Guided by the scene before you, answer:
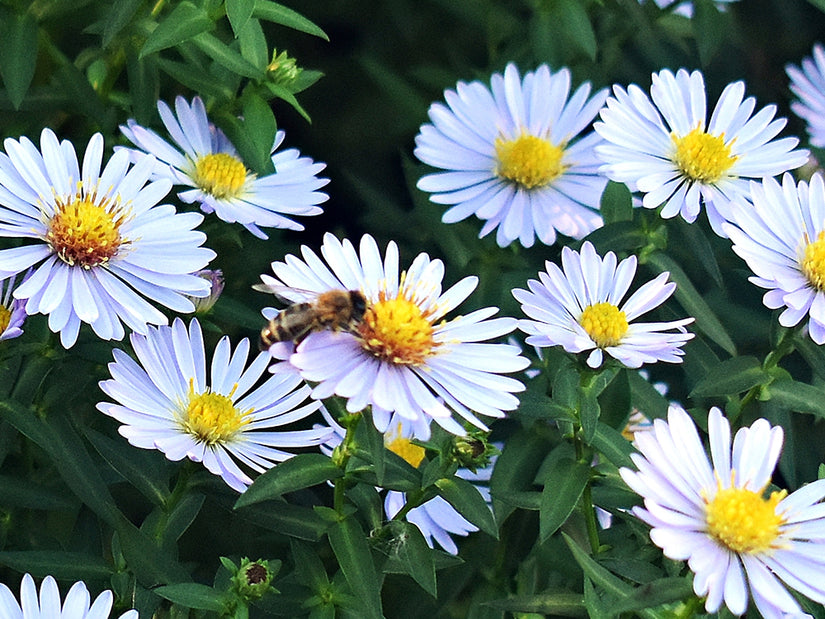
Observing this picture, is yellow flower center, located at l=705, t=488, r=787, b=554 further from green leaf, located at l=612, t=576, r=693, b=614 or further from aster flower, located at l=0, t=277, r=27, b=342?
aster flower, located at l=0, t=277, r=27, b=342

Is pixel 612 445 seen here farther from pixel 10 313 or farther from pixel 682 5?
pixel 682 5

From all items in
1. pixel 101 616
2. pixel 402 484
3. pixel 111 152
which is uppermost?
pixel 111 152

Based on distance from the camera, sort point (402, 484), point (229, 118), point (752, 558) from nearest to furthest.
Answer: point (752, 558), point (402, 484), point (229, 118)

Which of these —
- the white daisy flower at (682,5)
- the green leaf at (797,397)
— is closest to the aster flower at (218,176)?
the green leaf at (797,397)

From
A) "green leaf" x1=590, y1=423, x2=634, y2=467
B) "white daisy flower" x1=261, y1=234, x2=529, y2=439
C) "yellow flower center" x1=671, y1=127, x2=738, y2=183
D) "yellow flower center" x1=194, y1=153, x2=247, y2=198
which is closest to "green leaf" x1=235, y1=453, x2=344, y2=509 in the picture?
"white daisy flower" x1=261, y1=234, x2=529, y2=439

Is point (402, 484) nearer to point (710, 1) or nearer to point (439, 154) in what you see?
point (439, 154)

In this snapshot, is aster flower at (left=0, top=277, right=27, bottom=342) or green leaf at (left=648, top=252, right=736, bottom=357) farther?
green leaf at (left=648, top=252, right=736, bottom=357)

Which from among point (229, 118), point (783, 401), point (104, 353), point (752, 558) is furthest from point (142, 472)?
point (783, 401)

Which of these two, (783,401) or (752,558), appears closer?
(752,558)
